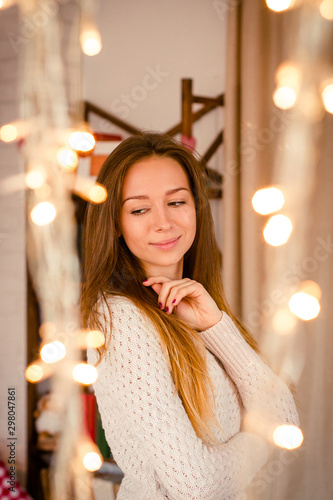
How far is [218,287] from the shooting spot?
933 mm

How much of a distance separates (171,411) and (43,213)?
1201mm

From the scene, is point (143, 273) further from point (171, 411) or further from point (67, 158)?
point (67, 158)

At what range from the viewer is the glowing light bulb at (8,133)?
1565 millimetres

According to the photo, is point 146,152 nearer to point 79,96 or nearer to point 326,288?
point 326,288

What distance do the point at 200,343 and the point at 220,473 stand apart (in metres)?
0.21

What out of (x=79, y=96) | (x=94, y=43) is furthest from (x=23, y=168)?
(x=94, y=43)

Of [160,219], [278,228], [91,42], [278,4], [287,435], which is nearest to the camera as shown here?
[160,219]

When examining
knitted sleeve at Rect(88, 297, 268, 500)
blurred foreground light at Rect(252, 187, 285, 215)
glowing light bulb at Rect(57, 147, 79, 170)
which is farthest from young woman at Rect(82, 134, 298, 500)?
glowing light bulb at Rect(57, 147, 79, 170)

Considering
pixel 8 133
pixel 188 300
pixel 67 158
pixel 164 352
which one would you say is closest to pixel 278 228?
pixel 188 300

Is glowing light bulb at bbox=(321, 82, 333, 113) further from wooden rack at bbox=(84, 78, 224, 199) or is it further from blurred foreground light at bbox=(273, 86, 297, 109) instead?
wooden rack at bbox=(84, 78, 224, 199)

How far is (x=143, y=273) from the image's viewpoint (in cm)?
82

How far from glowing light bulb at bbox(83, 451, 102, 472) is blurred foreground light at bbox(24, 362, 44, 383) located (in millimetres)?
346

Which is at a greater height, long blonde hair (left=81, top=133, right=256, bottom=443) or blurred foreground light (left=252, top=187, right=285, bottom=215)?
blurred foreground light (left=252, top=187, right=285, bottom=215)

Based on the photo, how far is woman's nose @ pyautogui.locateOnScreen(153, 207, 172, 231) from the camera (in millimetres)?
729
